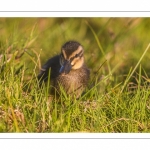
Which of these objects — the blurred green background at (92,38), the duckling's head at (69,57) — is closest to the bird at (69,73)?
the duckling's head at (69,57)

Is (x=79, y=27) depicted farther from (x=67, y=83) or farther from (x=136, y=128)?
(x=136, y=128)

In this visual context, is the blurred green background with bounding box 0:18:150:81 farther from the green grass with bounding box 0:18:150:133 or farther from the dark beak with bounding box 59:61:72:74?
the dark beak with bounding box 59:61:72:74

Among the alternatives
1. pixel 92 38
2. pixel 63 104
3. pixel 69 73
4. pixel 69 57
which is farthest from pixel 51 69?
pixel 92 38

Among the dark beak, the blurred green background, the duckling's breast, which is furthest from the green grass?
the blurred green background

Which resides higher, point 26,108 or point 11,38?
point 11,38

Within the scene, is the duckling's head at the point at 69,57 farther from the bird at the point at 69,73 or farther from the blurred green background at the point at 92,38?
the blurred green background at the point at 92,38
